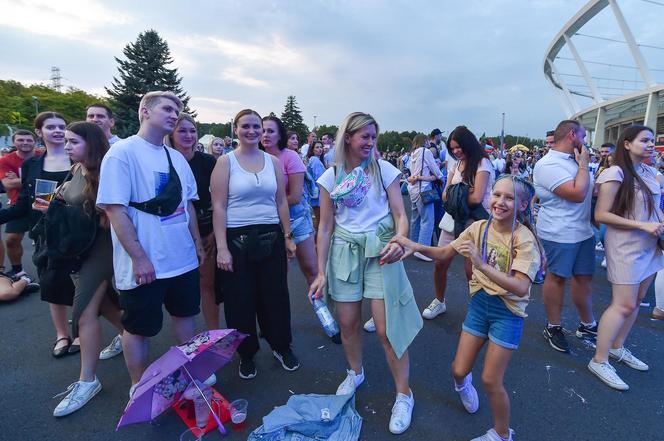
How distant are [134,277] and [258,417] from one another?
124 cm

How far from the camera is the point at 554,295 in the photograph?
319 centimetres

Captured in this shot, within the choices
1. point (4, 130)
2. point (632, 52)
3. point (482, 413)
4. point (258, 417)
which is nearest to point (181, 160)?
point (258, 417)

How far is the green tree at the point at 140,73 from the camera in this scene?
43219mm

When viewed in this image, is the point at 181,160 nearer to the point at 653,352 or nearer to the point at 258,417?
the point at 258,417

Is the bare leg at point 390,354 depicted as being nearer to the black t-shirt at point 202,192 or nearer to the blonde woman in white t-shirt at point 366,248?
the blonde woman in white t-shirt at point 366,248

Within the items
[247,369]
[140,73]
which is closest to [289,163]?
[247,369]

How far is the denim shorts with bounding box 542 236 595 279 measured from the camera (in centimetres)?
305

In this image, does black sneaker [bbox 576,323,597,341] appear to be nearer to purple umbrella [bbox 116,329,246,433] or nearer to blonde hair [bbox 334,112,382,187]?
blonde hair [bbox 334,112,382,187]

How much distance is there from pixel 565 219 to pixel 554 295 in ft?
2.31

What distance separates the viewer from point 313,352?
321cm

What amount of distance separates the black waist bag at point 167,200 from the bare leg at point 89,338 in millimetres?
940

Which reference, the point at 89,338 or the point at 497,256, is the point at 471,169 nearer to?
the point at 497,256

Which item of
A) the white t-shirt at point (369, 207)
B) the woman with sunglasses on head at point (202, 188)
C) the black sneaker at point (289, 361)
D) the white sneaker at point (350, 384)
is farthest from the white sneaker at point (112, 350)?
the white t-shirt at point (369, 207)

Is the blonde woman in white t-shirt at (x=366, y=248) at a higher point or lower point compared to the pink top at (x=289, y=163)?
lower
